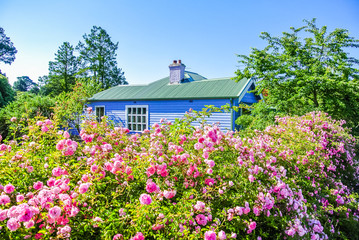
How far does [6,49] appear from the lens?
1258 inches

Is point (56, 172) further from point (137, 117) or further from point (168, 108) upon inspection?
point (137, 117)

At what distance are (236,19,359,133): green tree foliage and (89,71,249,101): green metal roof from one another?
2.13m

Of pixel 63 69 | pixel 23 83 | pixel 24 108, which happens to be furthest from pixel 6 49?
pixel 23 83

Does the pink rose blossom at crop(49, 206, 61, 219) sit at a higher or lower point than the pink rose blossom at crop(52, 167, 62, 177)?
lower

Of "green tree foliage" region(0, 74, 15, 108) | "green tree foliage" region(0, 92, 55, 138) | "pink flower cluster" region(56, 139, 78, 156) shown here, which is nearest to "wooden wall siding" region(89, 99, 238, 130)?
"green tree foliage" region(0, 92, 55, 138)

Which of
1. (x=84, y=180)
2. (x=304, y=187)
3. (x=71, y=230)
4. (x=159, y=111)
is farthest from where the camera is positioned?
(x=159, y=111)

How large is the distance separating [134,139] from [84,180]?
132 centimetres

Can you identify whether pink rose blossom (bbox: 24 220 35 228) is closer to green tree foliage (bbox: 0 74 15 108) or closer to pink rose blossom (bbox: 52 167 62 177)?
pink rose blossom (bbox: 52 167 62 177)

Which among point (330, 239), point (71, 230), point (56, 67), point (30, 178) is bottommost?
point (330, 239)

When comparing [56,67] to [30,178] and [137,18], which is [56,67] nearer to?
[137,18]

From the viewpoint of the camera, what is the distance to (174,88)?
14.2 meters

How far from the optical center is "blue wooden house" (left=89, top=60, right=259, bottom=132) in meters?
11.8

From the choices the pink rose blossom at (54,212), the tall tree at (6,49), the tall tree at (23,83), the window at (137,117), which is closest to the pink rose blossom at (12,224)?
the pink rose blossom at (54,212)

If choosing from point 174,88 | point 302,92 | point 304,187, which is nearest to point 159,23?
point 174,88
